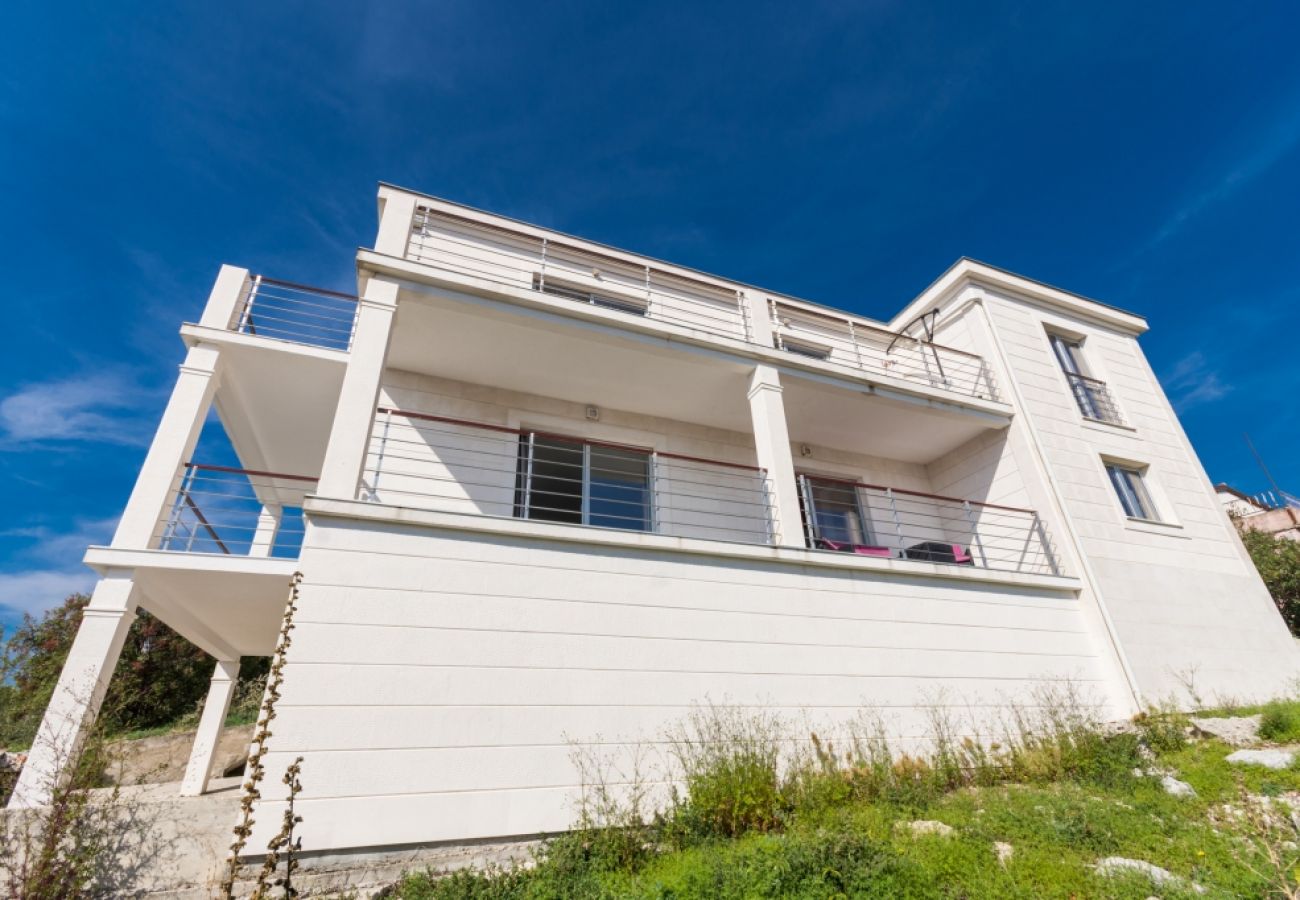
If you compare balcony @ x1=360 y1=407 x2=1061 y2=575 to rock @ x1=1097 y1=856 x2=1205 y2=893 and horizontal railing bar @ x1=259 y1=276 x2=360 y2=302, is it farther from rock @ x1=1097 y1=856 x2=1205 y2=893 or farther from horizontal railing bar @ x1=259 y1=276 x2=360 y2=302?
rock @ x1=1097 y1=856 x2=1205 y2=893

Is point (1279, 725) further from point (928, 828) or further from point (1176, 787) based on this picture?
point (928, 828)

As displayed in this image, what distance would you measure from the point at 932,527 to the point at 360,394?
8567 millimetres

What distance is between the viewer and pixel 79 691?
4.17 meters

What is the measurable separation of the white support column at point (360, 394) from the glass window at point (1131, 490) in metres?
10.6

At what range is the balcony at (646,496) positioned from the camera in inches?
244

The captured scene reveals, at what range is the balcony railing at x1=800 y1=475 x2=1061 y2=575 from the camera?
764cm

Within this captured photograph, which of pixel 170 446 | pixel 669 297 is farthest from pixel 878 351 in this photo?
pixel 170 446

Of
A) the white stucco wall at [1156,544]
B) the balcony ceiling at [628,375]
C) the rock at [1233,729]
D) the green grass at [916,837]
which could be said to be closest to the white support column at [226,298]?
the balcony ceiling at [628,375]

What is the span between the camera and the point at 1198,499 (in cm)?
882

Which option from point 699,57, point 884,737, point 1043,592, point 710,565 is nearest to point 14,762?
point 710,565

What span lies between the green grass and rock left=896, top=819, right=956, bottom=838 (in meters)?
0.05

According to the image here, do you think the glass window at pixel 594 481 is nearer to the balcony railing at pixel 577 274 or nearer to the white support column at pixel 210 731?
the balcony railing at pixel 577 274

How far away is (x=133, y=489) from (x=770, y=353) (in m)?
6.87

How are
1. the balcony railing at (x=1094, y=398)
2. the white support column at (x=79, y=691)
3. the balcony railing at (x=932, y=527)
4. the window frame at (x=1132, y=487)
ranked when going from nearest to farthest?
the white support column at (x=79, y=691), the balcony railing at (x=932, y=527), the window frame at (x=1132, y=487), the balcony railing at (x=1094, y=398)
